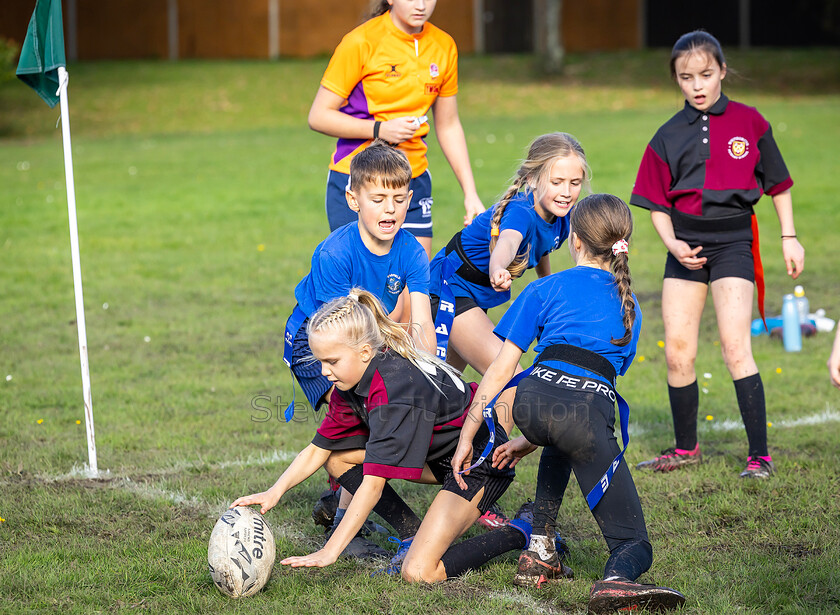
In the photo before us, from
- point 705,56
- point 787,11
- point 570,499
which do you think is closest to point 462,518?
point 570,499

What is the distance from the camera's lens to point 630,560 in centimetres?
351

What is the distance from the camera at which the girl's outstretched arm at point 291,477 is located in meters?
3.73

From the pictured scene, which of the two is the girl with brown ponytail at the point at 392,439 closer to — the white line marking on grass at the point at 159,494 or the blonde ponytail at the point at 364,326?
the blonde ponytail at the point at 364,326

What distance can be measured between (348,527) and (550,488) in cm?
82

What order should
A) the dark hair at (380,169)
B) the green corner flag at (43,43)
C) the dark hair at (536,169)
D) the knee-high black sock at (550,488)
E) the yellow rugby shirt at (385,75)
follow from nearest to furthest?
the knee-high black sock at (550,488) → the dark hair at (380,169) → the dark hair at (536,169) → the yellow rugby shirt at (385,75) → the green corner flag at (43,43)

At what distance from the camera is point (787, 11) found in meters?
36.9

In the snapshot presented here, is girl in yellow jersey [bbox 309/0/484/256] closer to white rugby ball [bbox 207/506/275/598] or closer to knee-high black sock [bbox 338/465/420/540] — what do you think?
knee-high black sock [bbox 338/465/420/540]

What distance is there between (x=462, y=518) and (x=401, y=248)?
119 centimetres

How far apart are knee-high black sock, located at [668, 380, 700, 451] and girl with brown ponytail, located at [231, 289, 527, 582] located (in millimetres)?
1521

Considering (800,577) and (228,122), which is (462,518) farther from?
(228,122)

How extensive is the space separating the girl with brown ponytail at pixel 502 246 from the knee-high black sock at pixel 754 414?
3.90 feet

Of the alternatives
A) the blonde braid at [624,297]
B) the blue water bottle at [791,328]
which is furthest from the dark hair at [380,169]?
the blue water bottle at [791,328]

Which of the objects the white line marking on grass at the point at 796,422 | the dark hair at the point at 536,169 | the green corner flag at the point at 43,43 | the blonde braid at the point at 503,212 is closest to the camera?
the dark hair at the point at 536,169

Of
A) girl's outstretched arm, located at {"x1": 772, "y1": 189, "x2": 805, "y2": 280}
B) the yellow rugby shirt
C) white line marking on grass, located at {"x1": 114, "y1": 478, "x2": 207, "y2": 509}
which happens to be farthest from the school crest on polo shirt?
white line marking on grass, located at {"x1": 114, "y1": 478, "x2": 207, "y2": 509}
